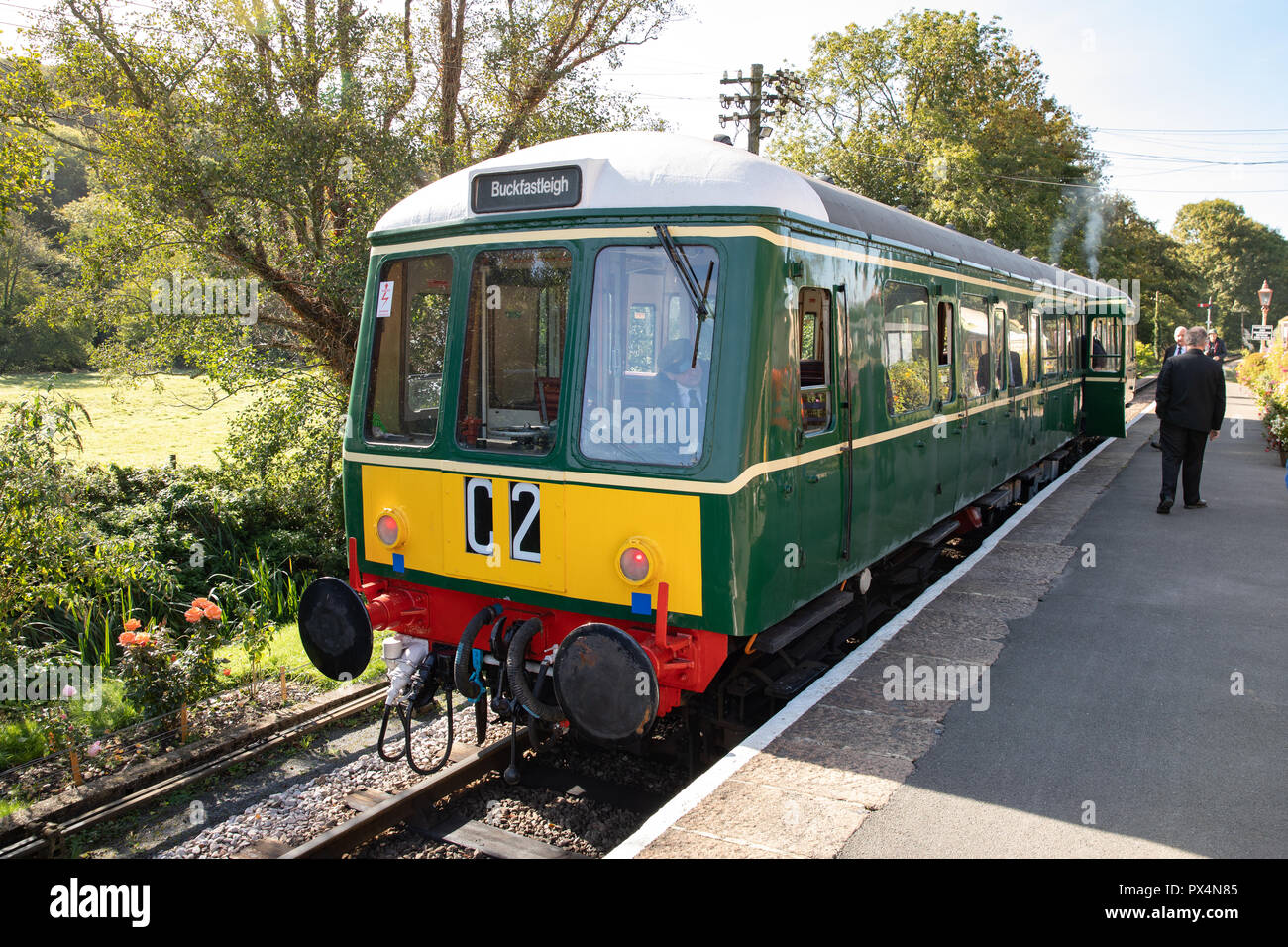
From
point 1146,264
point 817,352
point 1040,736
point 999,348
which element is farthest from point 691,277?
point 1146,264

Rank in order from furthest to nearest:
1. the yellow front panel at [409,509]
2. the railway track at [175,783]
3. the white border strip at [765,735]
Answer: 1. the yellow front panel at [409,509]
2. the railway track at [175,783]
3. the white border strip at [765,735]

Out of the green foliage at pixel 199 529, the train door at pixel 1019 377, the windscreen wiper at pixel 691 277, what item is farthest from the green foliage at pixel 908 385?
the green foliage at pixel 199 529

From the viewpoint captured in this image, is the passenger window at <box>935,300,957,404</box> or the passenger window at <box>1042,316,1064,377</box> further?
the passenger window at <box>1042,316,1064,377</box>

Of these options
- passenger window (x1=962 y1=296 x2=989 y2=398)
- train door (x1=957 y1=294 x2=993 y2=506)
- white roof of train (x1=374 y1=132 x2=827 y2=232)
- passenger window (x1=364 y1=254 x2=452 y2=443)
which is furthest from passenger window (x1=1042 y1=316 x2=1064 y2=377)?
passenger window (x1=364 y1=254 x2=452 y2=443)

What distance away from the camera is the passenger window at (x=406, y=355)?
5445mm

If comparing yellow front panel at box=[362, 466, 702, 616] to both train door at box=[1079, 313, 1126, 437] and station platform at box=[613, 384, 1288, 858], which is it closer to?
station platform at box=[613, 384, 1288, 858]

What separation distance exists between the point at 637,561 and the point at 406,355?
2.08 meters

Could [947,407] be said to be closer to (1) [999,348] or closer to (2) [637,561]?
(1) [999,348]

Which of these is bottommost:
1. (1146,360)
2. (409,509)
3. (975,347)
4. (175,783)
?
(175,783)

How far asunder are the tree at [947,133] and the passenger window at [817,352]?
22.4m

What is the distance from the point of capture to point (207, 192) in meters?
10.9

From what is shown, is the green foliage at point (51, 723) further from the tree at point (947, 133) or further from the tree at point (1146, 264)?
the tree at point (1146, 264)

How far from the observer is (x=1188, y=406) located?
393 inches

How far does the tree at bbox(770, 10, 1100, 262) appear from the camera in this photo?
90.6ft
